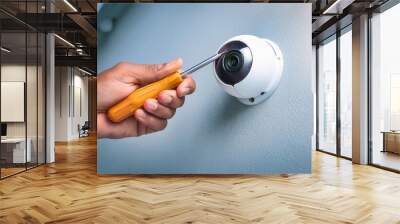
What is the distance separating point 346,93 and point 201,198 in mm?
5514

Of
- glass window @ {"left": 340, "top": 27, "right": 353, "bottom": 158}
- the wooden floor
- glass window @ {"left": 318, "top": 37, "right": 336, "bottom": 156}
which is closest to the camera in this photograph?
the wooden floor

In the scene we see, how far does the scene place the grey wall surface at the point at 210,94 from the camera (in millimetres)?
6012

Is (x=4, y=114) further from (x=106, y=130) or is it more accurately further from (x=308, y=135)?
(x=308, y=135)

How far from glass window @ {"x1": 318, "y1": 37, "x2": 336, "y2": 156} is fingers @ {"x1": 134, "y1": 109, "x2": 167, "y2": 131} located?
5.30 m

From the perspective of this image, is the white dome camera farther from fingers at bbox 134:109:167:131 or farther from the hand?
fingers at bbox 134:109:167:131

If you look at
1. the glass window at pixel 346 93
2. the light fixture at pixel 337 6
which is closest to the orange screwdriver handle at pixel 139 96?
the light fixture at pixel 337 6

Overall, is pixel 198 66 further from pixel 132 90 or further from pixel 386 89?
pixel 386 89

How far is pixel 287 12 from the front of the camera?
604 cm

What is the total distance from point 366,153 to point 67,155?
6.91m

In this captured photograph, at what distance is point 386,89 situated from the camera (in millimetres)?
7379

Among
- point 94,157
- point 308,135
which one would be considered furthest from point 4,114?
point 308,135

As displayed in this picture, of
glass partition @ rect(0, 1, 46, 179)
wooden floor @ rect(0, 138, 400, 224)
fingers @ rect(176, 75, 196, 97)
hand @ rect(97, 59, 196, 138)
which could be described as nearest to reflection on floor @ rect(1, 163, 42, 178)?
glass partition @ rect(0, 1, 46, 179)

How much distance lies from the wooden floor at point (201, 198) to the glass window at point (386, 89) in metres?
0.88

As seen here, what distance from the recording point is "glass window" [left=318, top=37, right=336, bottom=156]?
9655mm
